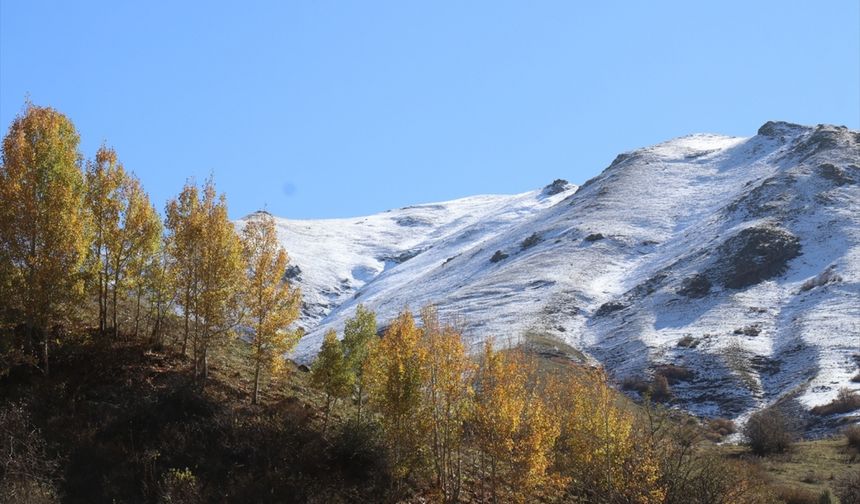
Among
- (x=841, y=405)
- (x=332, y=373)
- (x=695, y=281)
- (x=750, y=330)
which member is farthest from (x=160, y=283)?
(x=695, y=281)

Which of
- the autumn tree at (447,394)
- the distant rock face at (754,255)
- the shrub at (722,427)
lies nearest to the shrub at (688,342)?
the shrub at (722,427)

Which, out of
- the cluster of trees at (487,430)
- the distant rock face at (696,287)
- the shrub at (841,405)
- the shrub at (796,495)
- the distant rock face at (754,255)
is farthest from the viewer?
the distant rock face at (754,255)

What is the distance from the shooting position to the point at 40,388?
3331 centimetres

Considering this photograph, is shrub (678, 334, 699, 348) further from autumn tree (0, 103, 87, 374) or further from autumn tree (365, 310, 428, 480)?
autumn tree (0, 103, 87, 374)

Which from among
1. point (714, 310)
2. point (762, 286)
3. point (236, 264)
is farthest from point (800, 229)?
point (236, 264)

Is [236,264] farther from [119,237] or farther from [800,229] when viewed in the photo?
[800,229]

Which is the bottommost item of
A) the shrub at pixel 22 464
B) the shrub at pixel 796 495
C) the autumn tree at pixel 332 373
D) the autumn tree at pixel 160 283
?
the shrub at pixel 796 495

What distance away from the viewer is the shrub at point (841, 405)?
64.9m

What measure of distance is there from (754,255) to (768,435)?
63.9m

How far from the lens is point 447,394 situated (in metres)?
34.7

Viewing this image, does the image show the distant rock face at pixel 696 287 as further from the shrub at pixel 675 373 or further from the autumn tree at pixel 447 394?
the autumn tree at pixel 447 394

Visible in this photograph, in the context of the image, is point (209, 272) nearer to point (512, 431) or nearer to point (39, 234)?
point (39, 234)

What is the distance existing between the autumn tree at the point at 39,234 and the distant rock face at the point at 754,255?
97126 mm

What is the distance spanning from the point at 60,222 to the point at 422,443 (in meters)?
20.6
